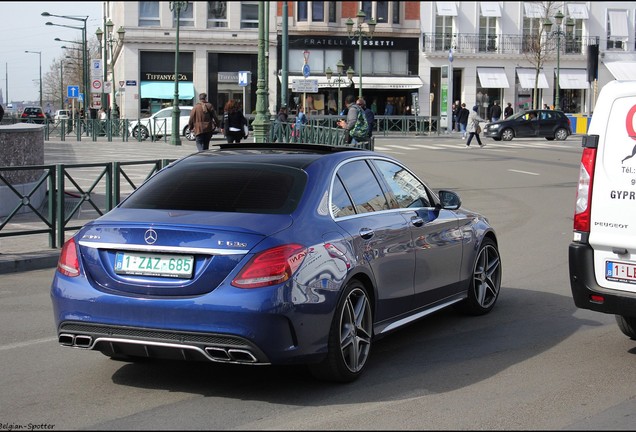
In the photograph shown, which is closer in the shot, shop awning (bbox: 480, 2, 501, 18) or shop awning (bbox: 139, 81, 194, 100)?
shop awning (bbox: 139, 81, 194, 100)

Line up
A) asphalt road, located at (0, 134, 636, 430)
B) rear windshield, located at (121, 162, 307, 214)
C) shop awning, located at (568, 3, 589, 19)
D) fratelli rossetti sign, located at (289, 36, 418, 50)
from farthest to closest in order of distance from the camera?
1. shop awning, located at (568, 3, 589, 19)
2. fratelli rossetti sign, located at (289, 36, 418, 50)
3. rear windshield, located at (121, 162, 307, 214)
4. asphalt road, located at (0, 134, 636, 430)

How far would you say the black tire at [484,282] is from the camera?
8.35 m

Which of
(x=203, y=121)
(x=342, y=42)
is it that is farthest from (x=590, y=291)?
(x=342, y=42)

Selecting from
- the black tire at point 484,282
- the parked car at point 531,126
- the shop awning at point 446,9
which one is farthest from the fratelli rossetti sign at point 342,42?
the black tire at point 484,282

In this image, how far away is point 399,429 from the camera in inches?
203

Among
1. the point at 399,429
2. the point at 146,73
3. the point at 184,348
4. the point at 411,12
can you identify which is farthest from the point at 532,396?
the point at 411,12

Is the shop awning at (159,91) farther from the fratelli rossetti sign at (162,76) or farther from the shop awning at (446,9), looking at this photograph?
the shop awning at (446,9)

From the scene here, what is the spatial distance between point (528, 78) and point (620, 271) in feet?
208

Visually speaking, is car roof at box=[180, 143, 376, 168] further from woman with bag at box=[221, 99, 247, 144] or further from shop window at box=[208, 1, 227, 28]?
shop window at box=[208, 1, 227, 28]

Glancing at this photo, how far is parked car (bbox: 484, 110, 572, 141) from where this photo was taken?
47156 millimetres

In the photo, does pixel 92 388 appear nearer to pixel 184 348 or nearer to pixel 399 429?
pixel 184 348

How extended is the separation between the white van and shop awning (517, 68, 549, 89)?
62.4 metres

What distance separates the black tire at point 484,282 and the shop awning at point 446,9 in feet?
196

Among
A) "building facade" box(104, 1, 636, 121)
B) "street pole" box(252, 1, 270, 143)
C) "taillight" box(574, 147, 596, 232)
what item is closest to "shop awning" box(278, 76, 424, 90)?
"building facade" box(104, 1, 636, 121)
